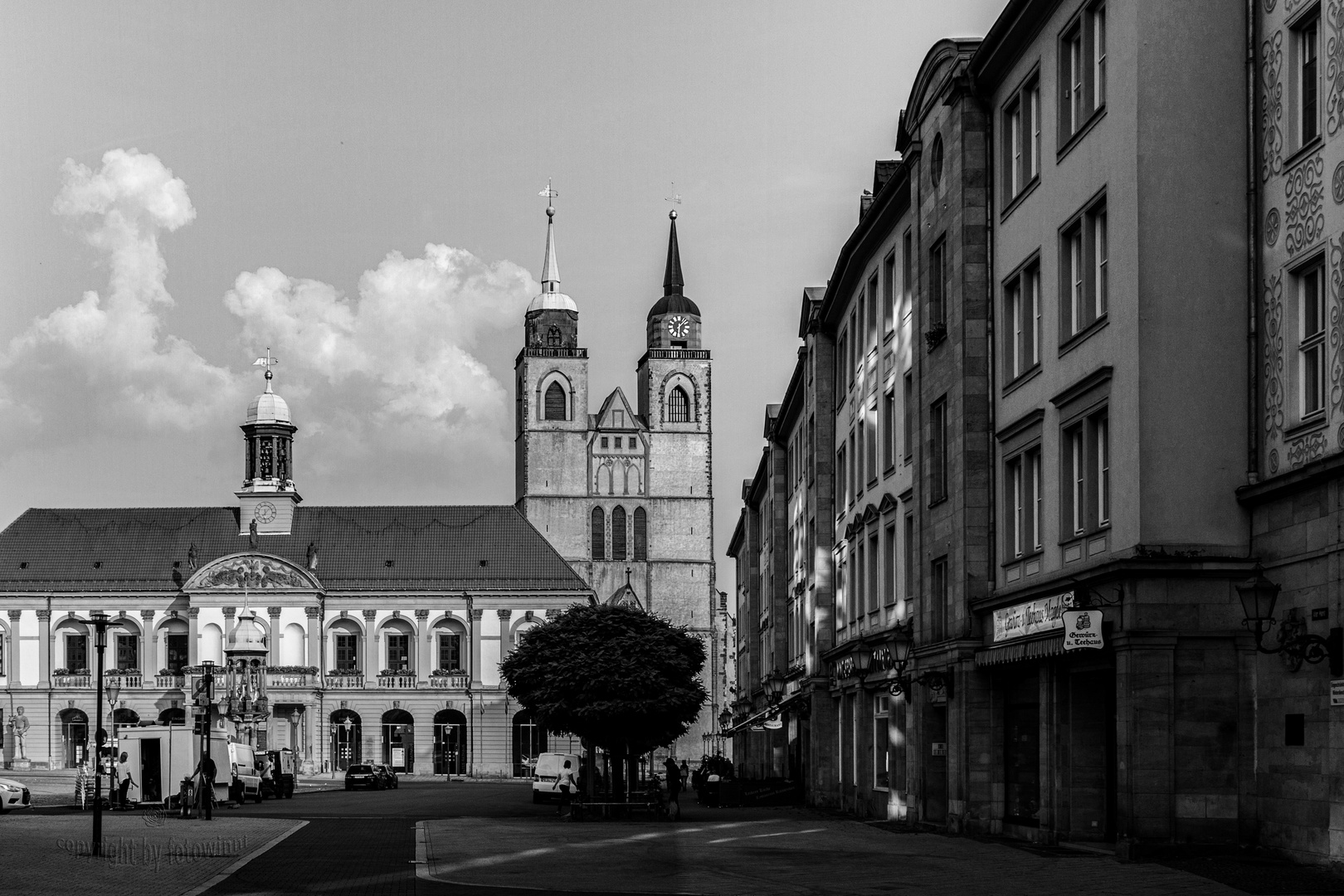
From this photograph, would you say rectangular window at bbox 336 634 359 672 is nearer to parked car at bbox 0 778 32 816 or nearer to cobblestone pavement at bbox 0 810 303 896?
parked car at bbox 0 778 32 816

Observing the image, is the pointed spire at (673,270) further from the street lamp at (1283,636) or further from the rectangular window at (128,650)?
the street lamp at (1283,636)

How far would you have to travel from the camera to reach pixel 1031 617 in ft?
103

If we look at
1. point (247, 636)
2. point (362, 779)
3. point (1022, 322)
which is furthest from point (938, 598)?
point (247, 636)

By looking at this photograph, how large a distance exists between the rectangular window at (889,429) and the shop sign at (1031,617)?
37.4 ft

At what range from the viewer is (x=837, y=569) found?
55.5 meters

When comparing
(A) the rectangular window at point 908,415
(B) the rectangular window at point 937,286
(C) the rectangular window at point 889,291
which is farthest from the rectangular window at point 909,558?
(B) the rectangular window at point 937,286

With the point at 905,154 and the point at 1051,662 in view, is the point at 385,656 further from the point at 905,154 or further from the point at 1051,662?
the point at 1051,662

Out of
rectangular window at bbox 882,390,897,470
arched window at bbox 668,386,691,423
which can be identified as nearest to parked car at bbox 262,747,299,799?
rectangular window at bbox 882,390,897,470

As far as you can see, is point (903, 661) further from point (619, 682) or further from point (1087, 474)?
point (619, 682)

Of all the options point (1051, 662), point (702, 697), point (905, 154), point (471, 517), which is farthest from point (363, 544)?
point (1051, 662)

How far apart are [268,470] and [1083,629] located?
115m

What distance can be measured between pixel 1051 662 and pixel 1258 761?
17.9 ft

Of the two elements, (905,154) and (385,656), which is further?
(385,656)

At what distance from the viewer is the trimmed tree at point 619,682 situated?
202ft
